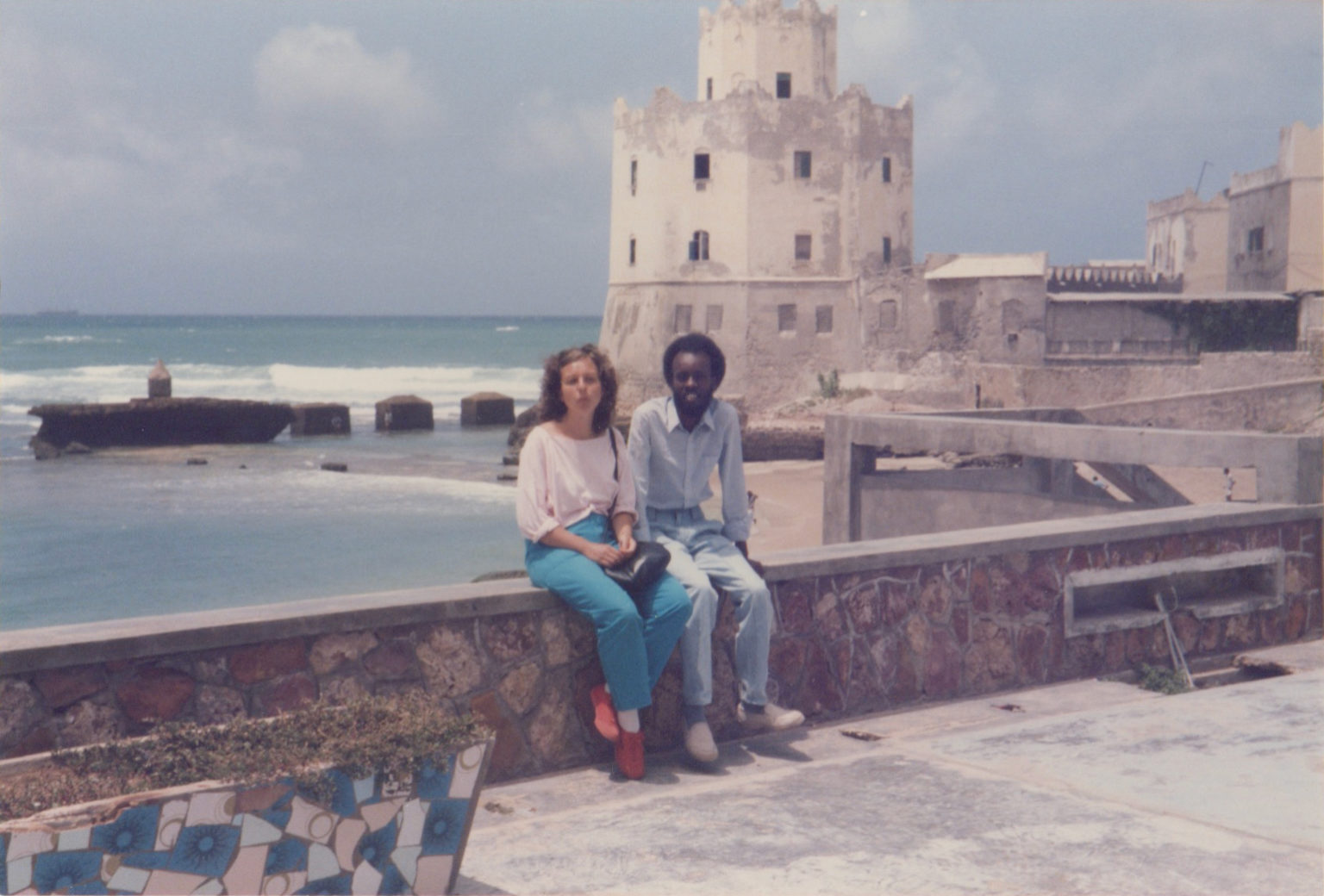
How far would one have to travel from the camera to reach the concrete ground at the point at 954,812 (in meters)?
3.71

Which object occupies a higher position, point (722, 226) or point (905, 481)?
point (722, 226)

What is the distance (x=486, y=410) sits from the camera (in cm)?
5134

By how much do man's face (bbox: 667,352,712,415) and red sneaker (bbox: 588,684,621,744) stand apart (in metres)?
1.13

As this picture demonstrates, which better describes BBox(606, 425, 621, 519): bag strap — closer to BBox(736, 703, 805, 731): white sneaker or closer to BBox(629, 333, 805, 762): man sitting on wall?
BBox(629, 333, 805, 762): man sitting on wall

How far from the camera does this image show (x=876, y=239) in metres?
49.3

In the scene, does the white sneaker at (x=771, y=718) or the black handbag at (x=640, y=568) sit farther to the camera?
the white sneaker at (x=771, y=718)

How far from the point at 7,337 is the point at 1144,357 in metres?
96.9

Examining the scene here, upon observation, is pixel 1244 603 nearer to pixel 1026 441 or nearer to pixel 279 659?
pixel 1026 441

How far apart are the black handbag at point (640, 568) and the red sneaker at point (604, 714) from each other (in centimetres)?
37

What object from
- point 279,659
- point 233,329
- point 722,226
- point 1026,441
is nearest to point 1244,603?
point 1026,441

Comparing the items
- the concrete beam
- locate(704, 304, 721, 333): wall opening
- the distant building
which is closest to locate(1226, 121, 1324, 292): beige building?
the distant building

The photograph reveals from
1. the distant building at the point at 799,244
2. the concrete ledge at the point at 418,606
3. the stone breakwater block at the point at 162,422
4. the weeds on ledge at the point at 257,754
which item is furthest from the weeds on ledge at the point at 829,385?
the weeds on ledge at the point at 257,754

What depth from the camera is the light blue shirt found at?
535 centimetres

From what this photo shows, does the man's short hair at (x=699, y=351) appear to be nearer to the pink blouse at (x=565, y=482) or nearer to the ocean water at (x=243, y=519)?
the pink blouse at (x=565, y=482)
